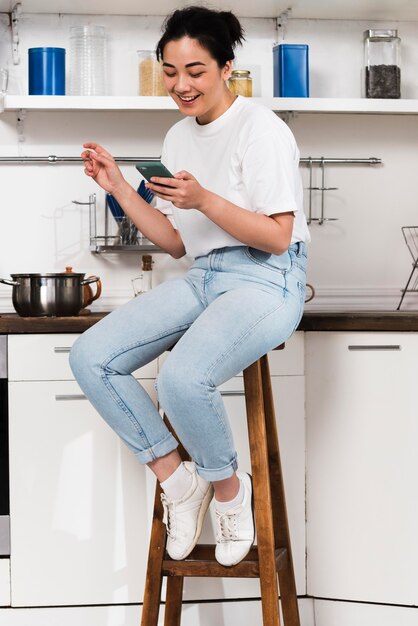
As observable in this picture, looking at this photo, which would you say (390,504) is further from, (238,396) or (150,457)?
(150,457)

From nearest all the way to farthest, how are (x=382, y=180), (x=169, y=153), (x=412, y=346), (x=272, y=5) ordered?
1. (x=169, y=153)
2. (x=412, y=346)
3. (x=272, y=5)
4. (x=382, y=180)

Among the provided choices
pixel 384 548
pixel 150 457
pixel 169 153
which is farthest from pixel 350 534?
pixel 169 153

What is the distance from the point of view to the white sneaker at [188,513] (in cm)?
190

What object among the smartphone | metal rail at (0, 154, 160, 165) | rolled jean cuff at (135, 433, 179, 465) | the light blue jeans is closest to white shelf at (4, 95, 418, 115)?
metal rail at (0, 154, 160, 165)

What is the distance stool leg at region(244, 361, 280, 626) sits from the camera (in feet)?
6.19

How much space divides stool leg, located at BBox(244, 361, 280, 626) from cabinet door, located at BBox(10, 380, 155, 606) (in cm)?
66

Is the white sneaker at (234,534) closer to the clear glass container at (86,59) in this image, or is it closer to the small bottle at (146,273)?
the small bottle at (146,273)

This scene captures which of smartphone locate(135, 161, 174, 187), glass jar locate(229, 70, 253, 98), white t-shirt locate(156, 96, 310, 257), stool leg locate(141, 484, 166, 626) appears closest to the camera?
smartphone locate(135, 161, 174, 187)

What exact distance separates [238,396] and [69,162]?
3.46 feet

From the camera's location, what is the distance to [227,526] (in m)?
1.89

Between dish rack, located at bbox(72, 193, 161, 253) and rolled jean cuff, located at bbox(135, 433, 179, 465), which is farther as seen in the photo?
dish rack, located at bbox(72, 193, 161, 253)

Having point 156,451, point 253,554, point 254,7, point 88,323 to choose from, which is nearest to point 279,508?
point 253,554

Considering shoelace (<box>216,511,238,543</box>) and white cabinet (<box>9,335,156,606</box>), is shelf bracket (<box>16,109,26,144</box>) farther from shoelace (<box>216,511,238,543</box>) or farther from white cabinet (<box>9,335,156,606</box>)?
shoelace (<box>216,511,238,543</box>)

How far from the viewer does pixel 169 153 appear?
2109 mm
